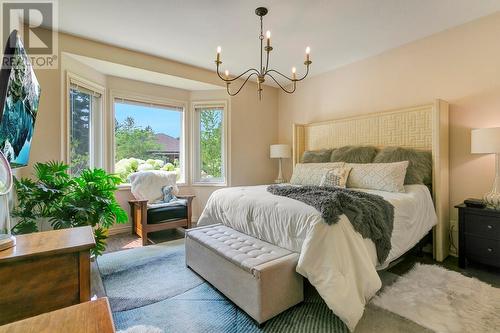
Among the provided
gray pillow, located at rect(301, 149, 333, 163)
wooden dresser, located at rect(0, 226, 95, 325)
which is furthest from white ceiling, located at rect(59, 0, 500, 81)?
wooden dresser, located at rect(0, 226, 95, 325)

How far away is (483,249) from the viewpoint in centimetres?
231

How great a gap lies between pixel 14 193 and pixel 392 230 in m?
3.45

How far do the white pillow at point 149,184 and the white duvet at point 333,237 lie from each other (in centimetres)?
166

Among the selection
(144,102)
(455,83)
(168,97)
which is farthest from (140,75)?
(455,83)

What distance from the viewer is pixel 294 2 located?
2.30 meters

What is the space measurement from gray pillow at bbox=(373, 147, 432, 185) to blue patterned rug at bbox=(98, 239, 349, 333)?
68.0 inches

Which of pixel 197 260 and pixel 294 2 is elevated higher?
pixel 294 2

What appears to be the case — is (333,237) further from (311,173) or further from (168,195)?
(168,195)

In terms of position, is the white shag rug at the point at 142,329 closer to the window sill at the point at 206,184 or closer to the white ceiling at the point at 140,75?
the window sill at the point at 206,184

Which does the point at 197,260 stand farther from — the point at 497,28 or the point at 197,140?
the point at 497,28

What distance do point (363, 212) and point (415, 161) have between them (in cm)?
148

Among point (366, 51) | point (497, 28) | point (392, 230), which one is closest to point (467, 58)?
point (497, 28)

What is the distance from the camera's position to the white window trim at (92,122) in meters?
3.02

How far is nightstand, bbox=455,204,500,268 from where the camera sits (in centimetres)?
224
